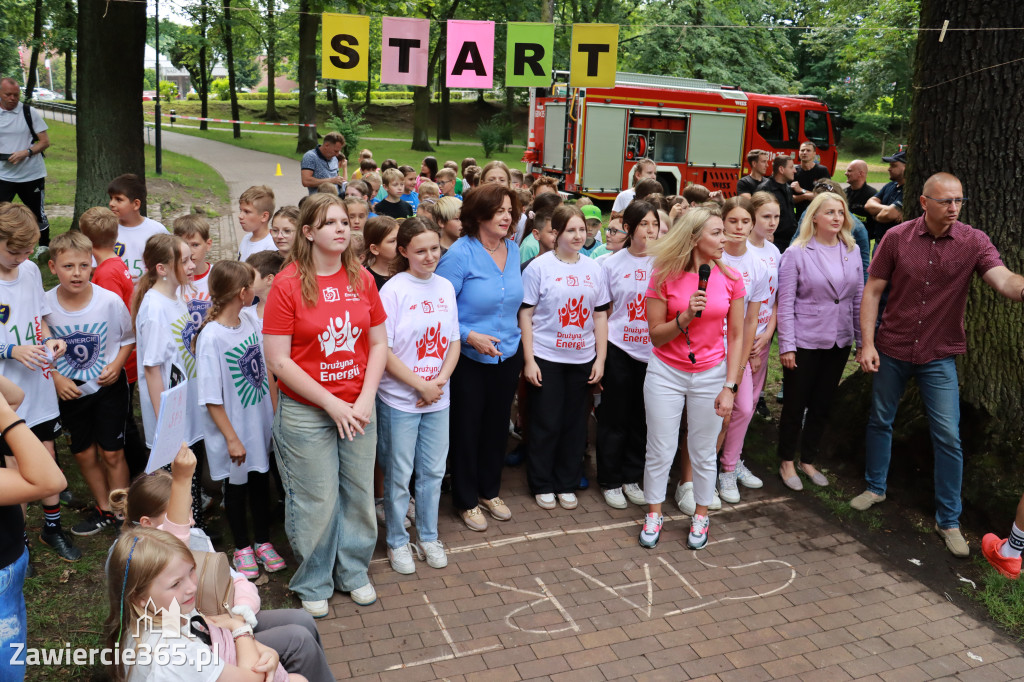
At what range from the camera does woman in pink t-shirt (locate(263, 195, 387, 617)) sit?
4.04 m

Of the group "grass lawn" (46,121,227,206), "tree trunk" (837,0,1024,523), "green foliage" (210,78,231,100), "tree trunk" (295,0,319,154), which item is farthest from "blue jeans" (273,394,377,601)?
"green foliage" (210,78,231,100)

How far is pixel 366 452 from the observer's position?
4367 mm

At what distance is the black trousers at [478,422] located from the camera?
5211 mm

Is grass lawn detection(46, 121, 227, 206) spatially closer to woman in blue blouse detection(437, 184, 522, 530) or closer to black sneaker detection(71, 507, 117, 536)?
black sneaker detection(71, 507, 117, 536)

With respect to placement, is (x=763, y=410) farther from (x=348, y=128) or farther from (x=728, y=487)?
(x=348, y=128)

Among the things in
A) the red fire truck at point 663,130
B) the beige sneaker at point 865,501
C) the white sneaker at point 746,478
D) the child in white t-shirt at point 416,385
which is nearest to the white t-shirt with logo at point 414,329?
the child in white t-shirt at point 416,385

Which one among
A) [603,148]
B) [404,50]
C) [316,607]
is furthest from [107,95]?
[603,148]

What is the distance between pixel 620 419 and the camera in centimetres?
579

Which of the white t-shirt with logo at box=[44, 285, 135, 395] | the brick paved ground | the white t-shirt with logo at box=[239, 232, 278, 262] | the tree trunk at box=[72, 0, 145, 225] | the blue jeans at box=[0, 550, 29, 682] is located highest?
the tree trunk at box=[72, 0, 145, 225]

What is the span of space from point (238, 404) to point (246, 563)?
89 cm

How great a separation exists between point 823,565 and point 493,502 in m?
2.11

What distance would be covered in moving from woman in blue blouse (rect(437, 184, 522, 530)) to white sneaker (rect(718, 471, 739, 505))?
1.58m

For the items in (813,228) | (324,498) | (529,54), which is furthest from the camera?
(529,54)

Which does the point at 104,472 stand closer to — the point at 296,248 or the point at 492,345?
the point at 296,248
